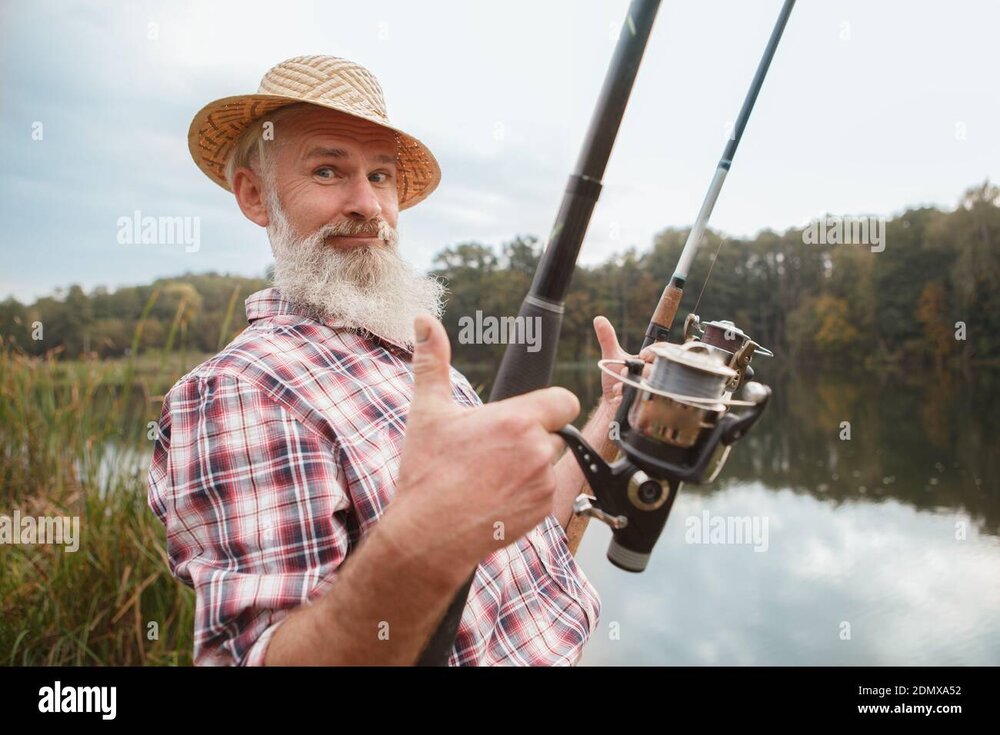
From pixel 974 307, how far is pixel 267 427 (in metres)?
38.9

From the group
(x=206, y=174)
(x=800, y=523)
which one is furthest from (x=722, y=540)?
(x=206, y=174)

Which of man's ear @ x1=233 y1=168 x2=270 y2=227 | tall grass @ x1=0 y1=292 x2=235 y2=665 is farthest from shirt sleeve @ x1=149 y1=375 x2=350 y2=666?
tall grass @ x1=0 y1=292 x2=235 y2=665

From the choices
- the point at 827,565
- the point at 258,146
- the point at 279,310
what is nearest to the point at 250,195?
the point at 258,146

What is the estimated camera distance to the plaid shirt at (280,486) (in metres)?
1.35

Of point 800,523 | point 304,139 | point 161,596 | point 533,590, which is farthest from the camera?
point 800,523

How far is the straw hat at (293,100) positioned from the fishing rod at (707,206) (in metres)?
1.00

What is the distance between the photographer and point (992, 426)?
71.9ft

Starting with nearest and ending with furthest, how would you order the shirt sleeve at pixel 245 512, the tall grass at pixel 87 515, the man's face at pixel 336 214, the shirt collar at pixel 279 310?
the shirt sleeve at pixel 245 512 < the shirt collar at pixel 279 310 < the man's face at pixel 336 214 < the tall grass at pixel 87 515

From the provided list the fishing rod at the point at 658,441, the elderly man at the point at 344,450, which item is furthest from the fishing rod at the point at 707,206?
the fishing rod at the point at 658,441

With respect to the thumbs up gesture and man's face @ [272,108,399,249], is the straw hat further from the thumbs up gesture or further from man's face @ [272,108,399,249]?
the thumbs up gesture

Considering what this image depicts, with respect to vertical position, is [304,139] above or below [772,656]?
above

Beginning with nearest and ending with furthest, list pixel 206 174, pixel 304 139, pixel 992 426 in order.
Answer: pixel 304 139 < pixel 206 174 < pixel 992 426

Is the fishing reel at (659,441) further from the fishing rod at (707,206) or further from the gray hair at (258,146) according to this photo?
the gray hair at (258,146)
